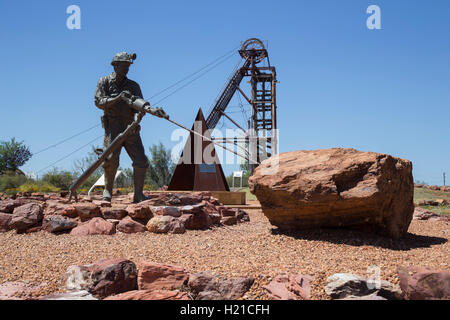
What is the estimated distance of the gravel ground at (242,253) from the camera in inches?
124

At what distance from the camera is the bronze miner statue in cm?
711

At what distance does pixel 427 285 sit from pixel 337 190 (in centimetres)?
159

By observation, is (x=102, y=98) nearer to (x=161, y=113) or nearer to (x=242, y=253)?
(x=161, y=113)

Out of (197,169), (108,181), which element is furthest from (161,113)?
(197,169)

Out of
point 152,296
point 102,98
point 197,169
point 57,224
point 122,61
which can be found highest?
point 122,61

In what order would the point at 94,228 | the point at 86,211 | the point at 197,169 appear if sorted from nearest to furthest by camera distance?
1. the point at 94,228
2. the point at 86,211
3. the point at 197,169

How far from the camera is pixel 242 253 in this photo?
3869 mm

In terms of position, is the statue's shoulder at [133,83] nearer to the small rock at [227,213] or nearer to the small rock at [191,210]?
the small rock at [191,210]

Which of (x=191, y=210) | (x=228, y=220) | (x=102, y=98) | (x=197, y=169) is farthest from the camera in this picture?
(x=197, y=169)

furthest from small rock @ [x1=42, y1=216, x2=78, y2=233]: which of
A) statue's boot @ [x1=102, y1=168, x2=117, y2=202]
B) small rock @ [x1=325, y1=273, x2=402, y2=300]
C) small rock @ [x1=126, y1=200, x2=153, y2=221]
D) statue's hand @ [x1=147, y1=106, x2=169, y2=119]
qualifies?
small rock @ [x1=325, y1=273, x2=402, y2=300]

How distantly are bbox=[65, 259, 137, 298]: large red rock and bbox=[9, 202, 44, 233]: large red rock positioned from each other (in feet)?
9.80

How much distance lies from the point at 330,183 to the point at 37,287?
298 cm

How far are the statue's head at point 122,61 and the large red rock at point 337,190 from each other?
3.79m
